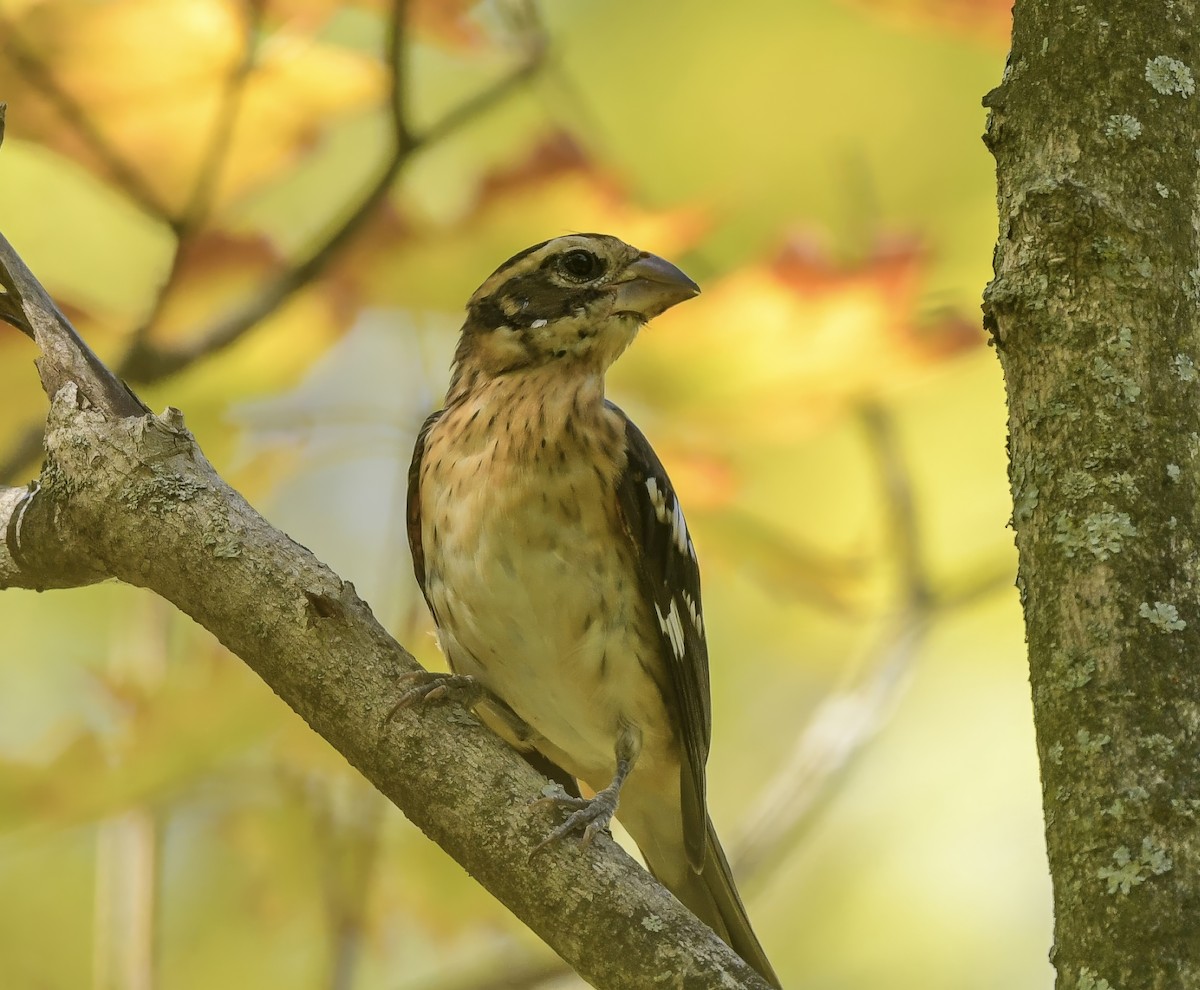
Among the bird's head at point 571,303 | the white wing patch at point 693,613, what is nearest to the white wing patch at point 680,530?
the white wing patch at point 693,613

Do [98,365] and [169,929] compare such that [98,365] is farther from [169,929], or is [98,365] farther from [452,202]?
[169,929]

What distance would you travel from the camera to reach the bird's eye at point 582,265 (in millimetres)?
4145

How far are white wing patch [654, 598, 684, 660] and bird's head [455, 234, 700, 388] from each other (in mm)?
702

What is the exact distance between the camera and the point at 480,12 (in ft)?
14.8

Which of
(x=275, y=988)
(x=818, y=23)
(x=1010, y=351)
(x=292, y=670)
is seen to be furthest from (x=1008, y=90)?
(x=275, y=988)

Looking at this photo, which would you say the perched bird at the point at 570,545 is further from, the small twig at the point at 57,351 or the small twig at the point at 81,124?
the small twig at the point at 57,351

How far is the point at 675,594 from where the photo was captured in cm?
409

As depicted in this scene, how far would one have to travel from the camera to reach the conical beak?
13.0 feet

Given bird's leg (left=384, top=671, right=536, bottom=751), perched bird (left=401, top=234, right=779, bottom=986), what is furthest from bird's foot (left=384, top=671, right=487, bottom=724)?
perched bird (left=401, top=234, right=779, bottom=986)

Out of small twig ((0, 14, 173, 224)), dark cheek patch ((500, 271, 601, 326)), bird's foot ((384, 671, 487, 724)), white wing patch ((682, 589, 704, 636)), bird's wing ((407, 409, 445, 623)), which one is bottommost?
bird's foot ((384, 671, 487, 724))

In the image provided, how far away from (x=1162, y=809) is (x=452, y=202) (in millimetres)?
3411

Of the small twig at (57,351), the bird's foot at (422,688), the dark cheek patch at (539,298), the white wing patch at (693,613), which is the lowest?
the bird's foot at (422,688)

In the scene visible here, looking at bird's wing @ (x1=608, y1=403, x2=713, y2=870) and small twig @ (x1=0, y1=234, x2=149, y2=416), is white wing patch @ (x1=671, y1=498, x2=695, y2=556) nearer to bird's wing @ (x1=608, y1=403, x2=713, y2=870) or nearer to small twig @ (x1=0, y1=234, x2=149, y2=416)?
bird's wing @ (x1=608, y1=403, x2=713, y2=870)

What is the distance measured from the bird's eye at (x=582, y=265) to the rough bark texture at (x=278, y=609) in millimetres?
1618
